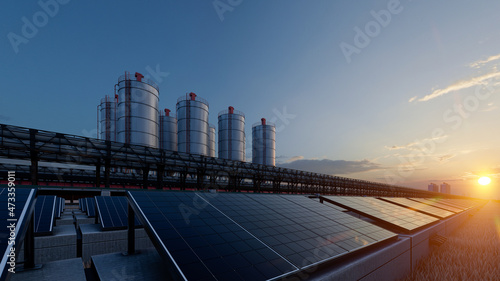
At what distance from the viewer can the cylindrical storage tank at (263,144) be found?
84000 millimetres

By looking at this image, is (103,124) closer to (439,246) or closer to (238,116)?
(238,116)

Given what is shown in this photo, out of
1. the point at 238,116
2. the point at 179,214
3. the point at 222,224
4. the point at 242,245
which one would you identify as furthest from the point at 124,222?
the point at 238,116

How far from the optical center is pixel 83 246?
12578 millimetres

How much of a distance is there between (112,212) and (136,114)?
122 feet

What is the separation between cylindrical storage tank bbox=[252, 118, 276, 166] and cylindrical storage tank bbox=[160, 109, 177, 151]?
30292 mm

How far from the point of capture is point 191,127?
61.8m

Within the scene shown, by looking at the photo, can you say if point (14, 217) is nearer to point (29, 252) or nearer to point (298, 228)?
point (29, 252)

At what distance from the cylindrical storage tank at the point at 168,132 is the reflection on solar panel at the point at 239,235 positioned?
193ft

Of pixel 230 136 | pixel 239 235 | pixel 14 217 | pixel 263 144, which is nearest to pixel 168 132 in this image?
pixel 230 136

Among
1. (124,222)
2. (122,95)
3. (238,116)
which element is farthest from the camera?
(238,116)

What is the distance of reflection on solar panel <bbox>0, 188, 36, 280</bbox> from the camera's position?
4.70 m

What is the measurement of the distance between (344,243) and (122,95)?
51.8 metres

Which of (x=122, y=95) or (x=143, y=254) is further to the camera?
(x=122, y=95)

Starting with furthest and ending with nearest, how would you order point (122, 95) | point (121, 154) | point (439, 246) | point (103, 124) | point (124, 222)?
point (103, 124) → point (122, 95) → point (121, 154) → point (439, 246) → point (124, 222)
